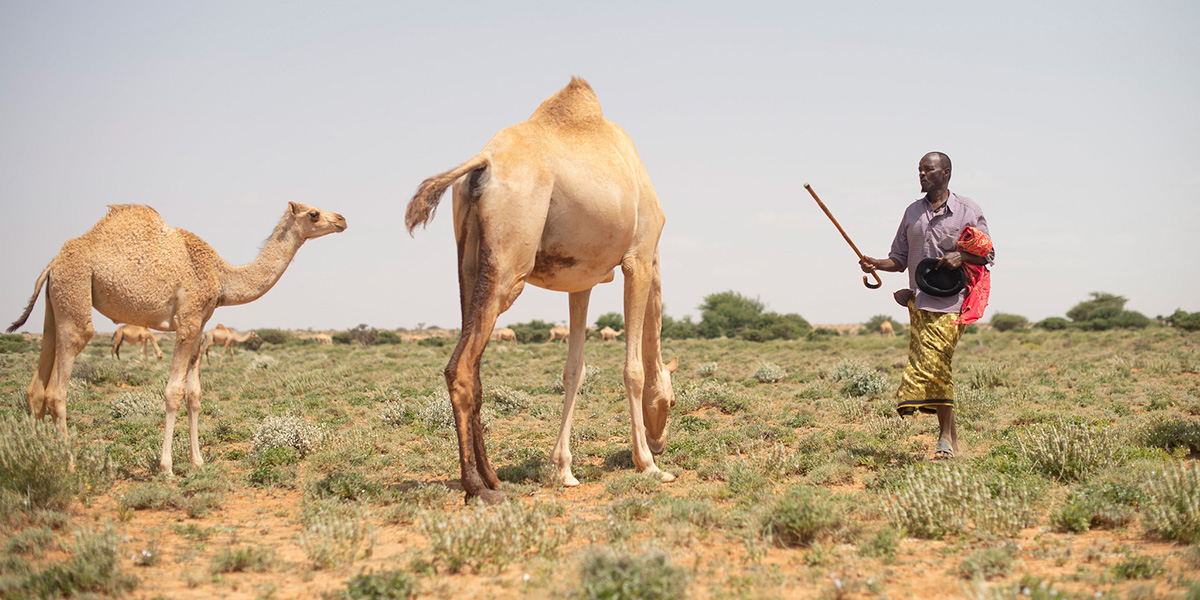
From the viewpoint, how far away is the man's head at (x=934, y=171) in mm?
7242

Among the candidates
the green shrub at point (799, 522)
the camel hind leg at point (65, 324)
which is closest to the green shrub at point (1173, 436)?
the green shrub at point (799, 522)

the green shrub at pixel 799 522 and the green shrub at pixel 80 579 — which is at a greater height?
the green shrub at pixel 799 522

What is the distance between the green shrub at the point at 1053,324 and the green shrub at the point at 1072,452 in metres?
47.7

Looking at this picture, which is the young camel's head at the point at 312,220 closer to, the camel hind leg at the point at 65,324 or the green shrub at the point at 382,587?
the camel hind leg at the point at 65,324

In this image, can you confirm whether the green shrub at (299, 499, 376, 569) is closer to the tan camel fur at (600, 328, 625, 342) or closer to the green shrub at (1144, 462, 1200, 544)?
the green shrub at (1144, 462, 1200, 544)

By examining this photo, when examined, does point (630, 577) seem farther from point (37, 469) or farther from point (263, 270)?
point (263, 270)

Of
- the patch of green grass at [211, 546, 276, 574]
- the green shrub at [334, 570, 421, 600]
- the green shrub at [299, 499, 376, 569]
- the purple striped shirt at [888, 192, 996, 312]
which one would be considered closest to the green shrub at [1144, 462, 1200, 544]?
the purple striped shirt at [888, 192, 996, 312]

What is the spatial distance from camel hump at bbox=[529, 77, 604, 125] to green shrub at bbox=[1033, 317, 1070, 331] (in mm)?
50164

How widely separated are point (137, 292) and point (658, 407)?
5085 millimetres

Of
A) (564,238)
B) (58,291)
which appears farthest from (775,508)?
(58,291)

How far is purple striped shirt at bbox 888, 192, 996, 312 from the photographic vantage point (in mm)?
7164

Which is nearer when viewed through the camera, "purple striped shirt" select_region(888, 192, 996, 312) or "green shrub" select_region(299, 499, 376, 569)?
"green shrub" select_region(299, 499, 376, 569)

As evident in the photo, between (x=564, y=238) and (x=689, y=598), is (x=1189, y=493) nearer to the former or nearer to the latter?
(x=689, y=598)

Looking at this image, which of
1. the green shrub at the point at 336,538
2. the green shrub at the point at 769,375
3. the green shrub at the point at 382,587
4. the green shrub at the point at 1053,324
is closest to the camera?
the green shrub at the point at 382,587
